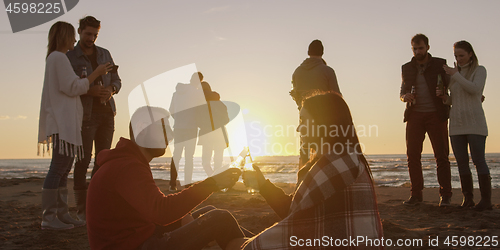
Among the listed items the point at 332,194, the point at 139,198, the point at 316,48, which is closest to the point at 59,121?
the point at 139,198

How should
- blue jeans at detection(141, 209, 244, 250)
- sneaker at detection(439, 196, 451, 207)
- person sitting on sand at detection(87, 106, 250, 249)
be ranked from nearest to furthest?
1. person sitting on sand at detection(87, 106, 250, 249)
2. blue jeans at detection(141, 209, 244, 250)
3. sneaker at detection(439, 196, 451, 207)

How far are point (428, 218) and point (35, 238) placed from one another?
13.6 feet

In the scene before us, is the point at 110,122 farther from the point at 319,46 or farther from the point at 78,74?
the point at 319,46

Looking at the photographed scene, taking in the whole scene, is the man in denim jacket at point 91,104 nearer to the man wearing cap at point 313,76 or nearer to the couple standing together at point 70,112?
the couple standing together at point 70,112

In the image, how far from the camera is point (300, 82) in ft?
15.6

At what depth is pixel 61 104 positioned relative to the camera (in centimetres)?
349

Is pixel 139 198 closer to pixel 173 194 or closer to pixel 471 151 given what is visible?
pixel 173 194

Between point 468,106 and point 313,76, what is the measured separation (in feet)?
6.77

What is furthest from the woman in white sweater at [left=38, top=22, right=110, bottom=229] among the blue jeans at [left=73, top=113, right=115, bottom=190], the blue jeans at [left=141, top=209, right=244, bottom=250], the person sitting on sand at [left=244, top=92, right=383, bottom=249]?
the person sitting on sand at [left=244, top=92, right=383, bottom=249]

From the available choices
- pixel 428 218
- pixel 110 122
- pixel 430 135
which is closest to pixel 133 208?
pixel 110 122

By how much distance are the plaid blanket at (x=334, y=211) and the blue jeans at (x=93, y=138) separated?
8.64ft

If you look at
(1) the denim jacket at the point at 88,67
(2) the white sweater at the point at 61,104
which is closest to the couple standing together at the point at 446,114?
(1) the denim jacket at the point at 88,67

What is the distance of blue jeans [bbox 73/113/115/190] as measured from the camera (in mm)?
3781

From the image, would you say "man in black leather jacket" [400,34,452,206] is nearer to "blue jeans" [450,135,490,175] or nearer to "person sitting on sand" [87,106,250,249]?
"blue jeans" [450,135,490,175]
